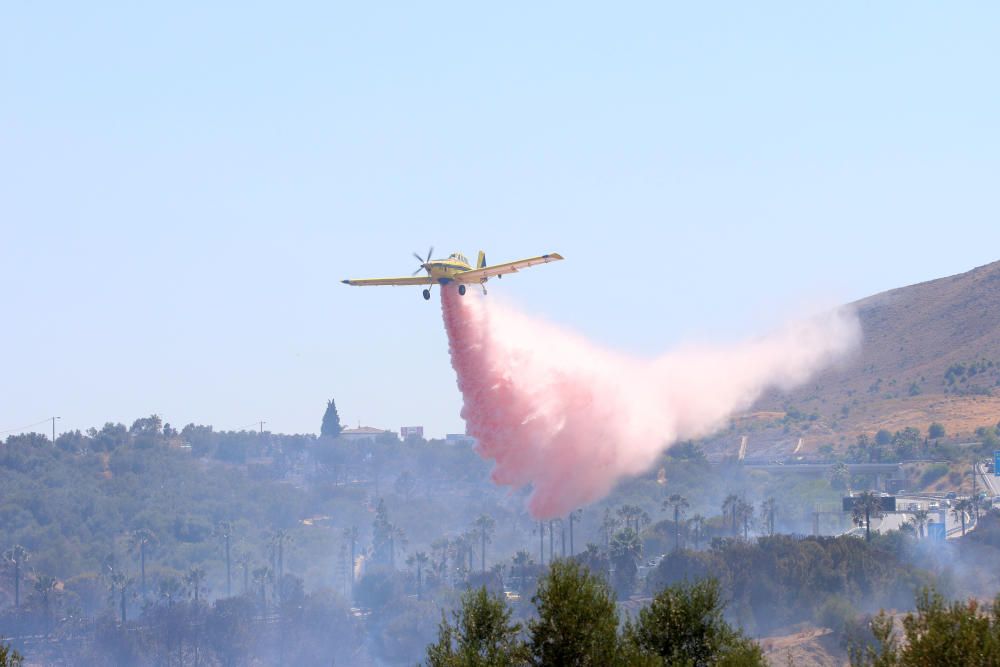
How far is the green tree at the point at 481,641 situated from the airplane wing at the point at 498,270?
40306 millimetres

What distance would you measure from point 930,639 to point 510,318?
65.2 meters

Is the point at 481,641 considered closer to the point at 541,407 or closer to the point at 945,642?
the point at 945,642

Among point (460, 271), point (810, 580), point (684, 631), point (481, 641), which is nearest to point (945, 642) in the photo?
point (684, 631)

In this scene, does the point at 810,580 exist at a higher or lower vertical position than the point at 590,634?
lower

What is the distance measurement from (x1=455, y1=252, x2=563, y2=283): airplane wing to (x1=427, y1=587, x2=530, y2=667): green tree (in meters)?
40.3

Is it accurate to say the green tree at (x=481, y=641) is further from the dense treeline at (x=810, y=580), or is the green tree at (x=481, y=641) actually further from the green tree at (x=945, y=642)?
the dense treeline at (x=810, y=580)

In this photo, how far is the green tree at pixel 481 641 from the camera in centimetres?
7300

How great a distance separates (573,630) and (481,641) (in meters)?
5.04

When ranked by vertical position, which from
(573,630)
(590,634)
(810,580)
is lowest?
(810,580)

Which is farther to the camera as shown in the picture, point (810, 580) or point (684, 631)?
point (810, 580)

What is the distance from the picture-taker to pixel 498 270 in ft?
382

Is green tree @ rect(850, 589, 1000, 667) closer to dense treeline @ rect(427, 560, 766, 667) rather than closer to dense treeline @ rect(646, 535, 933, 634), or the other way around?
dense treeline @ rect(427, 560, 766, 667)

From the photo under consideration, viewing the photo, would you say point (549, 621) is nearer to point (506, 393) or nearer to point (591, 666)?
point (591, 666)

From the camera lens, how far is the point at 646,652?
75188 millimetres
